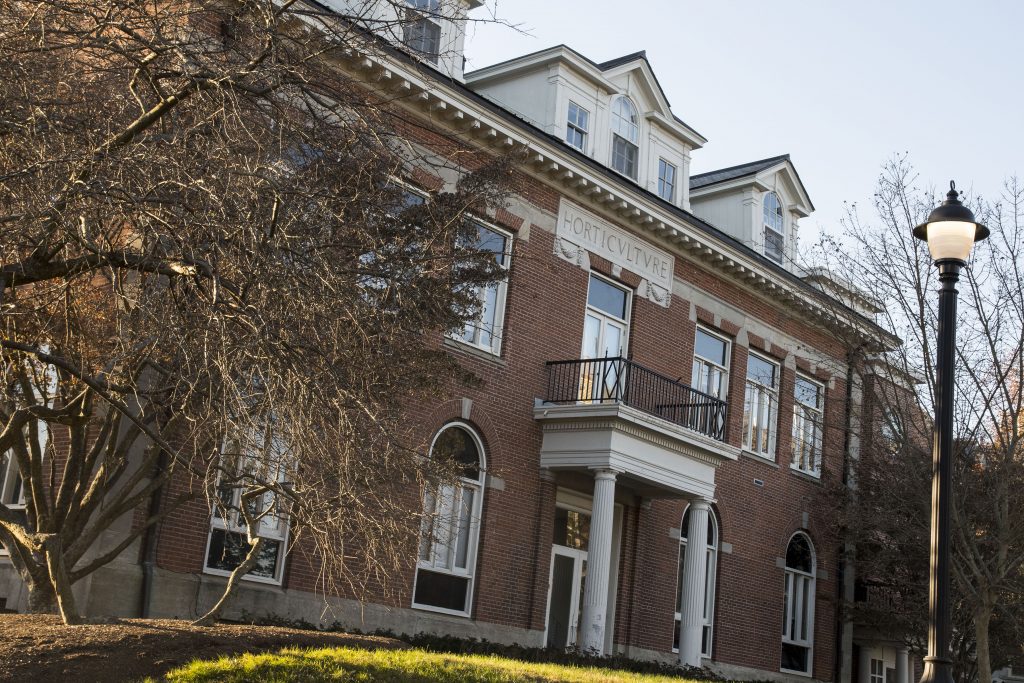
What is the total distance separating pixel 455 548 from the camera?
20.7 m

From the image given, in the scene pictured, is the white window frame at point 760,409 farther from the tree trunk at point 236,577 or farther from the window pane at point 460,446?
the tree trunk at point 236,577

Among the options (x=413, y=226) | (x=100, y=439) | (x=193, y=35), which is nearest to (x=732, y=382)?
(x=413, y=226)

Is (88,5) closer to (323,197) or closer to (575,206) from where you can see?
(323,197)

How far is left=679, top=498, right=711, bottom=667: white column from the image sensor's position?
2245 centimetres

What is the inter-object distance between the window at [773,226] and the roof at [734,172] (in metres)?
0.80

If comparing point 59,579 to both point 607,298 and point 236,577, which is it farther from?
point 607,298

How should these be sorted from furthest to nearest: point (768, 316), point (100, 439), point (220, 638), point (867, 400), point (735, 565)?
point (768, 316), point (735, 565), point (867, 400), point (100, 439), point (220, 638)

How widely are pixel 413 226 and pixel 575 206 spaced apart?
10443mm

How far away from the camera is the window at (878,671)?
31.0 m

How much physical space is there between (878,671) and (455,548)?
15.9m

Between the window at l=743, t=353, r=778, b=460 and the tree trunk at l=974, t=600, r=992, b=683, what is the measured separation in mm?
8243

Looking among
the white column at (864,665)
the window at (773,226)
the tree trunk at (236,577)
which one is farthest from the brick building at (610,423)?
the tree trunk at (236,577)

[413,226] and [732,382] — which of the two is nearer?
[413,226]

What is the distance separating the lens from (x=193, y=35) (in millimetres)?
9812
